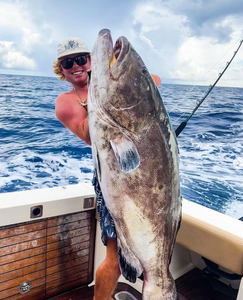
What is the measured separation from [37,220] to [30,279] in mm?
393

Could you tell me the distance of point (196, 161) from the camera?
827 cm

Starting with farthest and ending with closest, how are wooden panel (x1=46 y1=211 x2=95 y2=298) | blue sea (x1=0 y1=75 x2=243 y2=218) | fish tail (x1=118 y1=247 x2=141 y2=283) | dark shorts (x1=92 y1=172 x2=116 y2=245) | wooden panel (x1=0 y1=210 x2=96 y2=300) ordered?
1. blue sea (x1=0 y1=75 x2=243 y2=218)
2. wooden panel (x1=46 y1=211 x2=95 y2=298)
3. wooden panel (x1=0 y1=210 x2=96 y2=300)
4. dark shorts (x1=92 y1=172 x2=116 y2=245)
5. fish tail (x1=118 y1=247 x2=141 y2=283)

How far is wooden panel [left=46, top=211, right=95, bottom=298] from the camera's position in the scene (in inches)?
74.5

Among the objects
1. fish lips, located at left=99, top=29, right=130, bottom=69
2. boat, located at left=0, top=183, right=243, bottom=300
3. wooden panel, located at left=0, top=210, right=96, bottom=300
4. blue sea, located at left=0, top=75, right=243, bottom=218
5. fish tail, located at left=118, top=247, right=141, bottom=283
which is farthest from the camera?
blue sea, located at left=0, top=75, right=243, bottom=218

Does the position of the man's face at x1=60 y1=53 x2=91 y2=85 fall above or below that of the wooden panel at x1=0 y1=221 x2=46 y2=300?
above

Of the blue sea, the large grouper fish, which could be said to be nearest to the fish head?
the large grouper fish

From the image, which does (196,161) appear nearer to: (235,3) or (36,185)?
(36,185)

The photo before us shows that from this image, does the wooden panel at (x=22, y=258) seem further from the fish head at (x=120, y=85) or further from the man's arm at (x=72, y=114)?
the fish head at (x=120, y=85)

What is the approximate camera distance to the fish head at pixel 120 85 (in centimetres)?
97

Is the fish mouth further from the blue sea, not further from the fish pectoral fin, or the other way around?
the blue sea

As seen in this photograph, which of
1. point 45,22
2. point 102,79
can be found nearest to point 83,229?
point 102,79

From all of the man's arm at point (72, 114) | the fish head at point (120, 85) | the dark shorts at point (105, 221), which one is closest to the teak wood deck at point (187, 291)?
the dark shorts at point (105, 221)

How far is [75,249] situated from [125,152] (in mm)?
1287

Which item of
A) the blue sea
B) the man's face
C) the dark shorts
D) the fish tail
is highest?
the man's face
